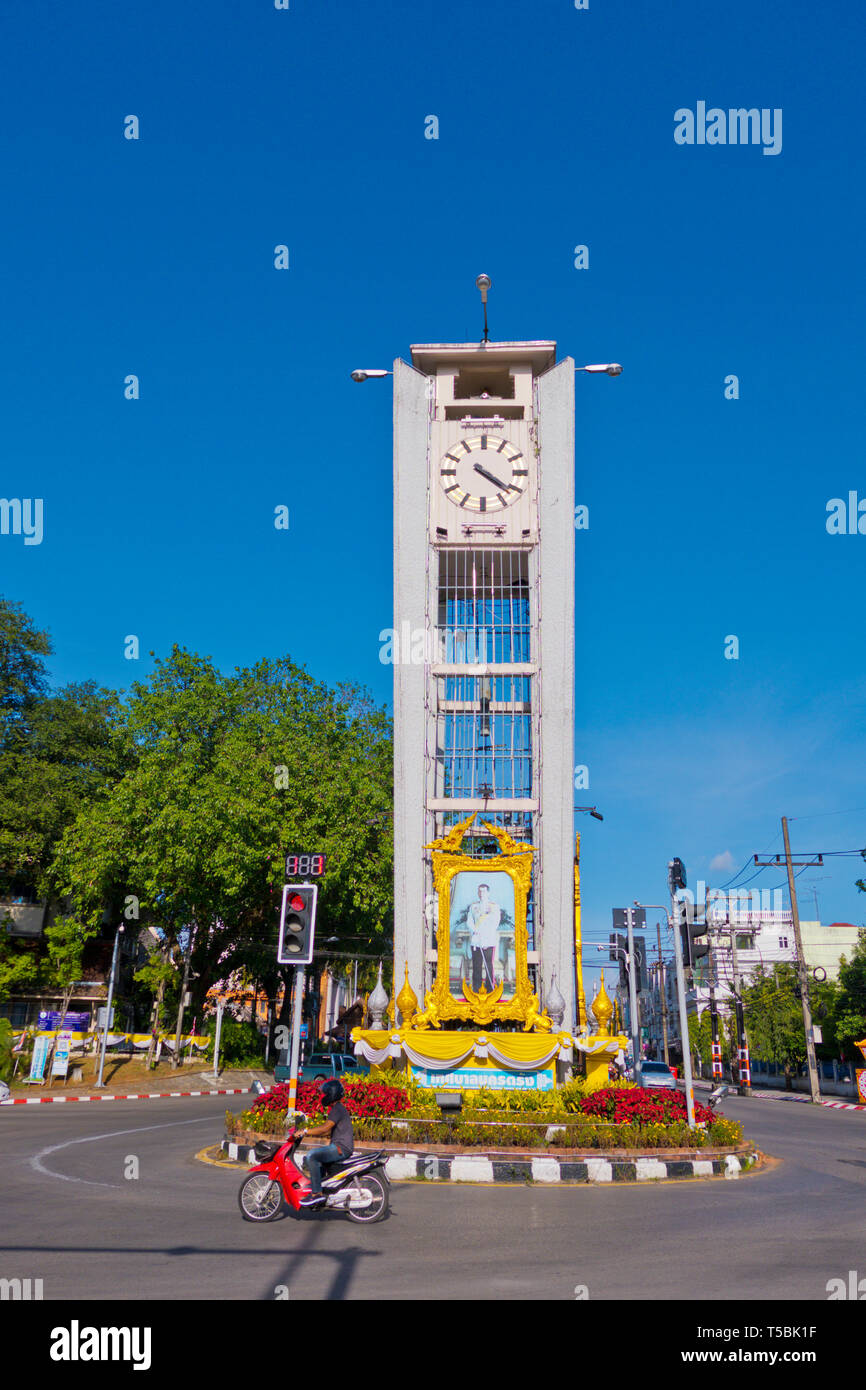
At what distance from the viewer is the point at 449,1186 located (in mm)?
13930

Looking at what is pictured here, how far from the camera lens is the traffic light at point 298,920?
1270cm

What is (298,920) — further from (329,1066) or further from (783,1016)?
(783,1016)

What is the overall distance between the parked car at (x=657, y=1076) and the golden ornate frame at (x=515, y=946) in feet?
42.2

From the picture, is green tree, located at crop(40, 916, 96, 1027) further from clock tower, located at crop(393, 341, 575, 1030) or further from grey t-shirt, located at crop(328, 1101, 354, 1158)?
grey t-shirt, located at crop(328, 1101, 354, 1158)

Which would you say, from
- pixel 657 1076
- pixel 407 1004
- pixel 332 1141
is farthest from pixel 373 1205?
pixel 657 1076

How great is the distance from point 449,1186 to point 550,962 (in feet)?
29.3

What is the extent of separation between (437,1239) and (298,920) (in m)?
Answer: 4.36

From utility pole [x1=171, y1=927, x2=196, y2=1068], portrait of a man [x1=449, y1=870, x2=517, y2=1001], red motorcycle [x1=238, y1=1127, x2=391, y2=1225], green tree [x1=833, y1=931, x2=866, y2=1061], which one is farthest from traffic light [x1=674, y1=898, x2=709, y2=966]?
green tree [x1=833, y1=931, x2=866, y2=1061]

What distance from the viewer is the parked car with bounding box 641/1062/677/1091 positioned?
108 ft

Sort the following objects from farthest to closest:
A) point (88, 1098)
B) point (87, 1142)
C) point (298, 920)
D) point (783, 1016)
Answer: point (783, 1016) → point (88, 1098) → point (87, 1142) → point (298, 920)

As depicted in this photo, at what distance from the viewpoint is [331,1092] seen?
10898 millimetres

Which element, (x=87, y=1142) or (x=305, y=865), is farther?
(x=87, y=1142)
